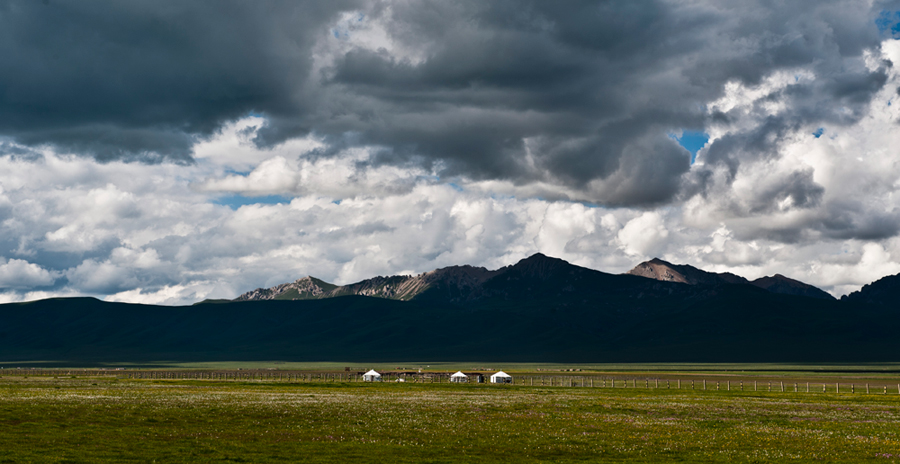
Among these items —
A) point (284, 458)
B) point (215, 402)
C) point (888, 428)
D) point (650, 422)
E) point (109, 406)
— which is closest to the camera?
point (284, 458)

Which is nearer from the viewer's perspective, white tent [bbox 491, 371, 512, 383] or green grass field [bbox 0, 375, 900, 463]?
green grass field [bbox 0, 375, 900, 463]

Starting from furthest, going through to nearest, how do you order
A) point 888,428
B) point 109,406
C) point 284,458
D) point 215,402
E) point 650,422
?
point 215,402
point 109,406
point 650,422
point 888,428
point 284,458

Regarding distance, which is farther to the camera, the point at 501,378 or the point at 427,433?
the point at 501,378

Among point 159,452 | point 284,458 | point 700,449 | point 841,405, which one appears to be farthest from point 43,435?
point 841,405

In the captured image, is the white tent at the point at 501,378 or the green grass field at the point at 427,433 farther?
the white tent at the point at 501,378

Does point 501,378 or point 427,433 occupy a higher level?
point 427,433

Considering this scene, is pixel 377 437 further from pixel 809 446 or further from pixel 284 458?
pixel 809 446

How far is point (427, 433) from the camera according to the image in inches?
1628

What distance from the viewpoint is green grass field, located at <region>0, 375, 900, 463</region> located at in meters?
33.3

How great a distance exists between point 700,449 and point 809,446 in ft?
19.1

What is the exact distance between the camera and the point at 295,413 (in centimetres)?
5247

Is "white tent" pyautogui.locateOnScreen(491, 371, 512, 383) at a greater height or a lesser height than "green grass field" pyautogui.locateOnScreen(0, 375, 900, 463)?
lesser

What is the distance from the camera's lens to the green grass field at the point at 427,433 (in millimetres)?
33281

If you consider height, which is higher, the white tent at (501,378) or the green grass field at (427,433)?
the green grass field at (427,433)
